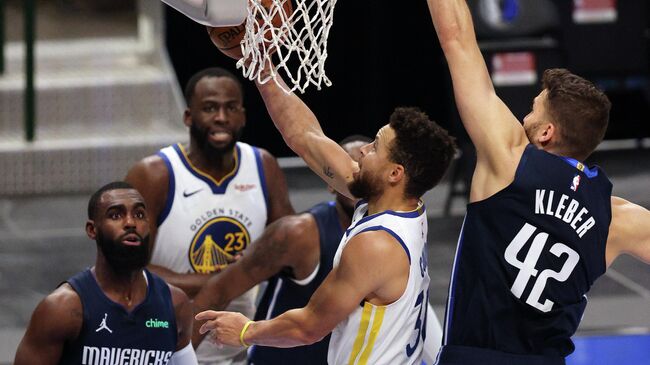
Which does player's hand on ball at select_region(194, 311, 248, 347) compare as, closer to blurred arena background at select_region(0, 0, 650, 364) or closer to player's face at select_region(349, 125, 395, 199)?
player's face at select_region(349, 125, 395, 199)

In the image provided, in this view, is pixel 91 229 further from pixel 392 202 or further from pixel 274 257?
pixel 392 202

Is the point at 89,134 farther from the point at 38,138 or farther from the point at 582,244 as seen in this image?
the point at 582,244

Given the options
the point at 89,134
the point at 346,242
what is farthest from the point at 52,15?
the point at 346,242

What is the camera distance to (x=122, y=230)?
453 cm

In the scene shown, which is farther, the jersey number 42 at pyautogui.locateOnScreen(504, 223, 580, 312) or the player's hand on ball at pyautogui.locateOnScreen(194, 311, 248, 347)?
the player's hand on ball at pyautogui.locateOnScreen(194, 311, 248, 347)

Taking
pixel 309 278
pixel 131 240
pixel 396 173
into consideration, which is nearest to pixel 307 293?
pixel 309 278

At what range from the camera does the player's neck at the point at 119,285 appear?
4551mm

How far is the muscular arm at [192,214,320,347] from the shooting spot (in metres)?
4.85

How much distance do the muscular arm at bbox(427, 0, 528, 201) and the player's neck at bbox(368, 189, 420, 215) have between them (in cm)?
23

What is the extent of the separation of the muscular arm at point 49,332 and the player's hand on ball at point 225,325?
2.10 feet

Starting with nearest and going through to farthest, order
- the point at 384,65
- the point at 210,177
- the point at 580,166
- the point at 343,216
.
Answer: the point at 580,166 → the point at 343,216 → the point at 210,177 → the point at 384,65

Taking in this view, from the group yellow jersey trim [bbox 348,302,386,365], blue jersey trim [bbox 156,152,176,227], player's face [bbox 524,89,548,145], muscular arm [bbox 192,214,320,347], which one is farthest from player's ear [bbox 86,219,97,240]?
player's face [bbox 524,89,548,145]

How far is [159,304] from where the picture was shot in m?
4.62

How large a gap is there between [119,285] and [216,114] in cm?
124
